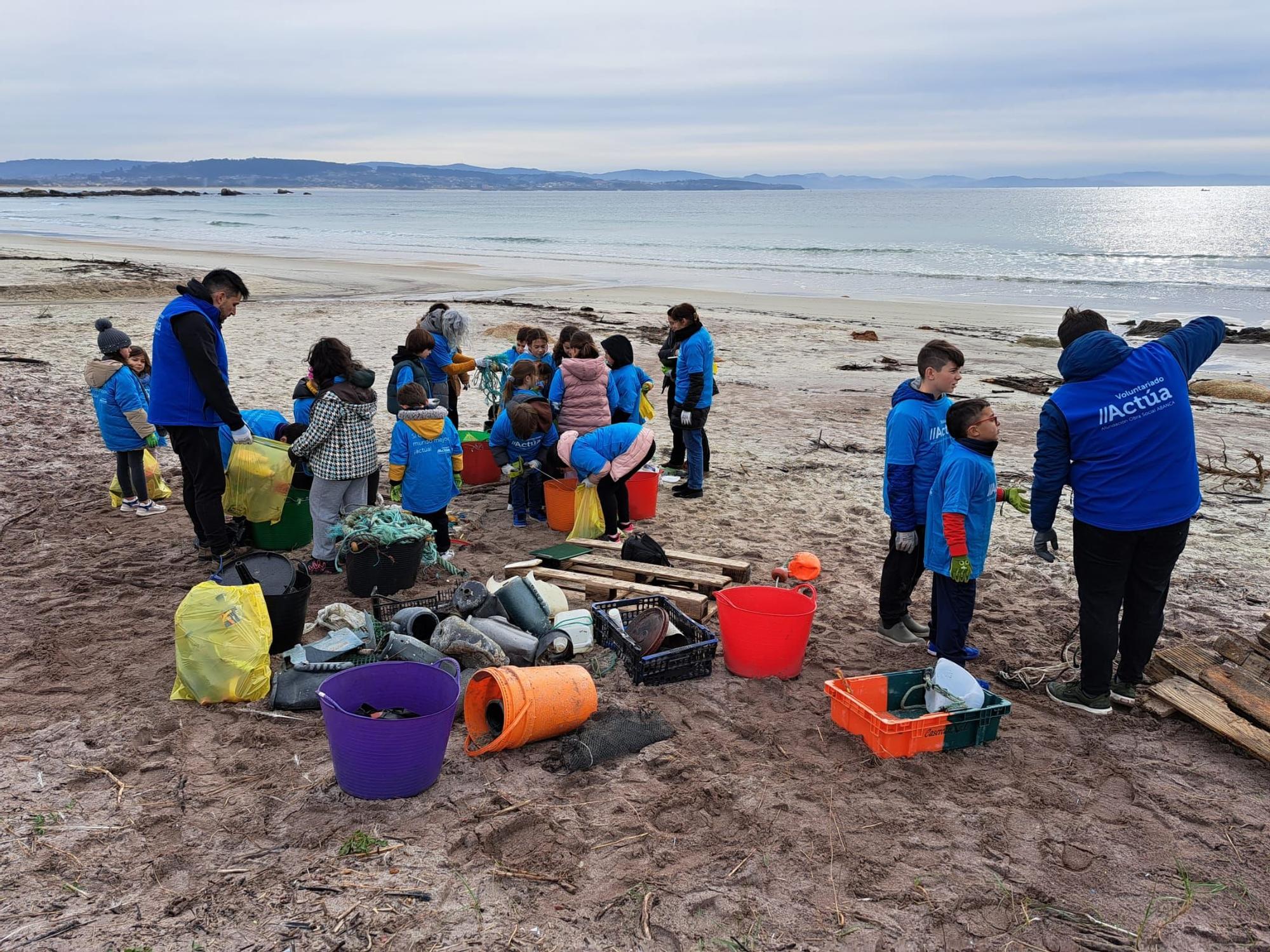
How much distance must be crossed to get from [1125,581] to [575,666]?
9.97 ft

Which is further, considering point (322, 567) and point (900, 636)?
point (322, 567)

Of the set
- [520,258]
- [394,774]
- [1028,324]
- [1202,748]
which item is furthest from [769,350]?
[520,258]

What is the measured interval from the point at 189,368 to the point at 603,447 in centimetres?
299

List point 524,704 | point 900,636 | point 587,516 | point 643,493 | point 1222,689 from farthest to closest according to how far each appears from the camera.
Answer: point 643,493, point 587,516, point 900,636, point 1222,689, point 524,704

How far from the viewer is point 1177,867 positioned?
374cm

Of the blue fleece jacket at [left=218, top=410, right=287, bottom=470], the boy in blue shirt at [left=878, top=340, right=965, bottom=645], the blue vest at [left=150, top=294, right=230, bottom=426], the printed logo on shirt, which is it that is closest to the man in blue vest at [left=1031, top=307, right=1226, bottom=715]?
the printed logo on shirt

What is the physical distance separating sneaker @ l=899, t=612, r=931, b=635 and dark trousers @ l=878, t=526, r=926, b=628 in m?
0.03

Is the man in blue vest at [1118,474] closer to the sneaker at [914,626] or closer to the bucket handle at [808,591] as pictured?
→ the sneaker at [914,626]

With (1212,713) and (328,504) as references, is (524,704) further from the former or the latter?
(1212,713)

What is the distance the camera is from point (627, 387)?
8.23 meters

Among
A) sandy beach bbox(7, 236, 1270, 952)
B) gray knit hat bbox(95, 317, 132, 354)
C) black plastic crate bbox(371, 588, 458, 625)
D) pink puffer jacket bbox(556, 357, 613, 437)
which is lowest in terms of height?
sandy beach bbox(7, 236, 1270, 952)

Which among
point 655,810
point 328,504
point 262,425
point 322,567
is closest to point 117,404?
point 262,425

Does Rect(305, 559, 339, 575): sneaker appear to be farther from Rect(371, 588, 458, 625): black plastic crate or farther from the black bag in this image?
the black bag

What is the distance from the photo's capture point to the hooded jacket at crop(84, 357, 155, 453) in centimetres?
722
